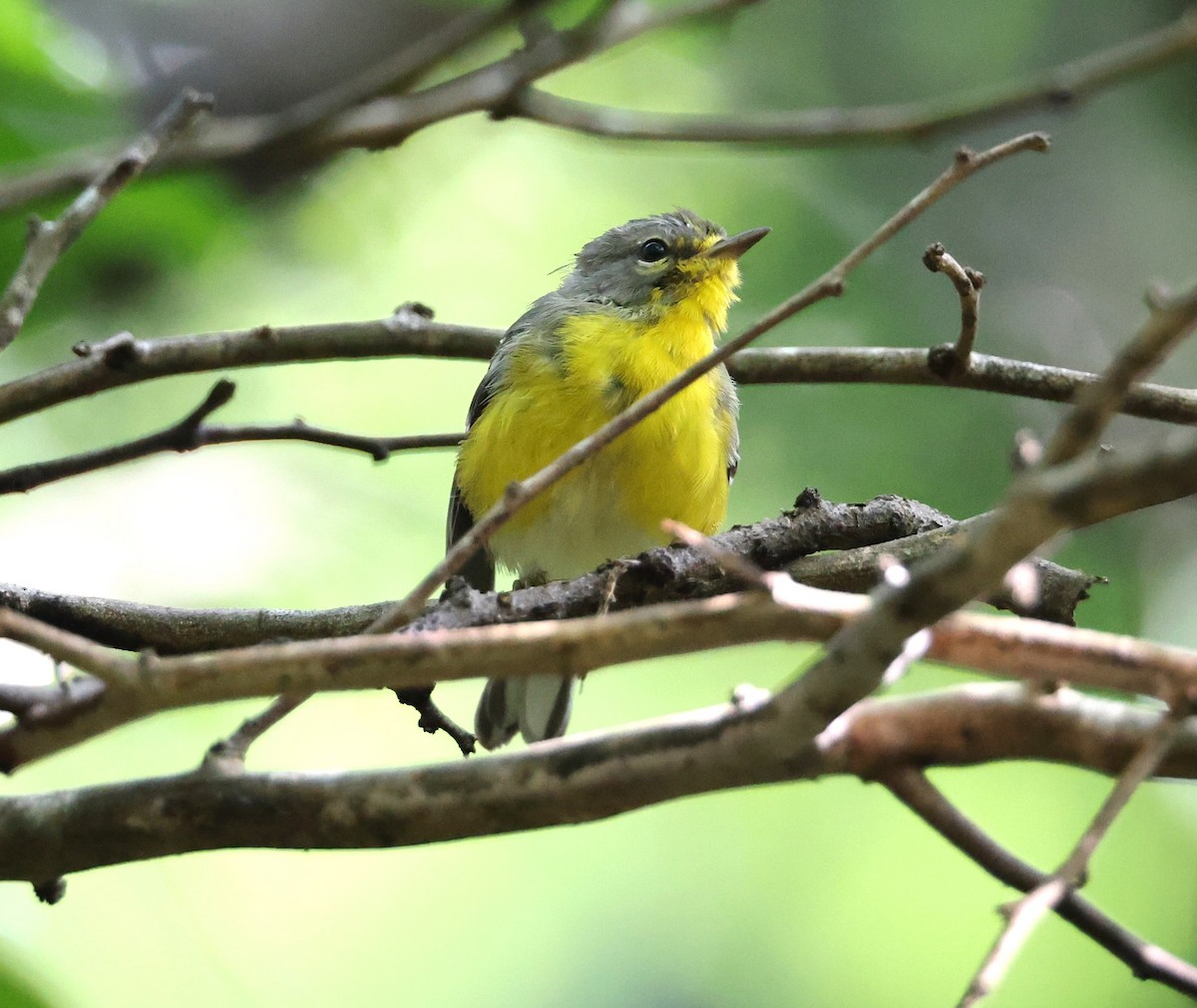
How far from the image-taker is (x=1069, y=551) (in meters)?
6.41

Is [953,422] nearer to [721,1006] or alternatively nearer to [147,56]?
[721,1006]

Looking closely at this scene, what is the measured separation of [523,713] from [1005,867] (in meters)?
2.85

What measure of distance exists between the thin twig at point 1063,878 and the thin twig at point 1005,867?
0.32 metres

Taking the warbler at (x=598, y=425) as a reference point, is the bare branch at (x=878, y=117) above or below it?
above

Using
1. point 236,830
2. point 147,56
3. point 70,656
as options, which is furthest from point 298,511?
point 70,656

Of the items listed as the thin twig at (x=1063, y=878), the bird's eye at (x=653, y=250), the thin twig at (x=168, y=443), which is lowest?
the thin twig at (x=1063, y=878)

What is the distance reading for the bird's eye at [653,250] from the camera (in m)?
5.15

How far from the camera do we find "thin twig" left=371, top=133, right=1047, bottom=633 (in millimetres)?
1950

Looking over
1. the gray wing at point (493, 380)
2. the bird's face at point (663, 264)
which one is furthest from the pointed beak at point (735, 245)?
the gray wing at point (493, 380)

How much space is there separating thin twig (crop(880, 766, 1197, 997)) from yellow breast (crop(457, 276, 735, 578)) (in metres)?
2.34

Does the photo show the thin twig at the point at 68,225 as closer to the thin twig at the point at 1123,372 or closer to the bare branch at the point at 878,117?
the bare branch at the point at 878,117

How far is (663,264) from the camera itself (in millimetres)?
5070

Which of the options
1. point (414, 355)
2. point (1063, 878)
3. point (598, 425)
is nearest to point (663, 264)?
point (598, 425)

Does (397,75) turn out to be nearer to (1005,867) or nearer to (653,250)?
(653,250)
